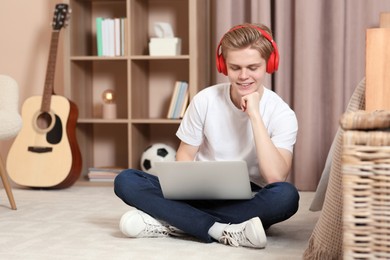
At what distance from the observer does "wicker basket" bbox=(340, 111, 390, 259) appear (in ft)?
3.43

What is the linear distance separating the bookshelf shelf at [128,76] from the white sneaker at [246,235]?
58.8 inches

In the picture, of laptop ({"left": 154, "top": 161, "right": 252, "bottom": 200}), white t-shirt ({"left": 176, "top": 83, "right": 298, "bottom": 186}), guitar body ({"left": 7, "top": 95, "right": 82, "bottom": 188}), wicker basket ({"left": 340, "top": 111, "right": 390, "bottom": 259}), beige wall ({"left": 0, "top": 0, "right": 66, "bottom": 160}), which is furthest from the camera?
beige wall ({"left": 0, "top": 0, "right": 66, "bottom": 160})

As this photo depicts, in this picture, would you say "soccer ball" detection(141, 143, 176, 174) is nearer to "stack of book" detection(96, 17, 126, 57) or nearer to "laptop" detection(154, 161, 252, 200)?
"stack of book" detection(96, 17, 126, 57)

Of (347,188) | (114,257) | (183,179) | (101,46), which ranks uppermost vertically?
(101,46)

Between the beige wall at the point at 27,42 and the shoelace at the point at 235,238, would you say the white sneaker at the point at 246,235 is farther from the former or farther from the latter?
the beige wall at the point at 27,42

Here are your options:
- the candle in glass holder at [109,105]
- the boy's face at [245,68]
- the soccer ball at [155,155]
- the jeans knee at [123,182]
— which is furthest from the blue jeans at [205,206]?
the candle in glass holder at [109,105]

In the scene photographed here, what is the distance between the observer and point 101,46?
133 inches

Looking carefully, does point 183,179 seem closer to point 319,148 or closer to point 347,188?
point 347,188

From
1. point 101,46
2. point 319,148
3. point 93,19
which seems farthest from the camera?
point 93,19

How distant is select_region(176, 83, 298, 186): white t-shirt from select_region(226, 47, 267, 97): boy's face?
0.11m

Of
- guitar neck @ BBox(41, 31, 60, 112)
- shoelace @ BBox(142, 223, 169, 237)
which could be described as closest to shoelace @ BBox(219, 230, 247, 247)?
shoelace @ BBox(142, 223, 169, 237)

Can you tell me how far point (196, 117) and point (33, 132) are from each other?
1498mm

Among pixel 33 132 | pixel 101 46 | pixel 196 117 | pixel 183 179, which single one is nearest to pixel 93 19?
pixel 101 46

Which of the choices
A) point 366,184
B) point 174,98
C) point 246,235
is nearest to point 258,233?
point 246,235
